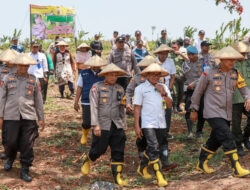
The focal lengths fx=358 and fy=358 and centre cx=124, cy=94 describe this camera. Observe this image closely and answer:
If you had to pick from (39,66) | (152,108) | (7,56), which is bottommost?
(152,108)

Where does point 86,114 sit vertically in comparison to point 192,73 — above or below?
below

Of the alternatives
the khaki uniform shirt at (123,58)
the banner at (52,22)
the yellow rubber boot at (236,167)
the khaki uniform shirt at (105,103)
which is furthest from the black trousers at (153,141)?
the banner at (52,22)

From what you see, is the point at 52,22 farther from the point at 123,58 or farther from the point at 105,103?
the point at 105,103

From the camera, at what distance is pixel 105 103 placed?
565cm

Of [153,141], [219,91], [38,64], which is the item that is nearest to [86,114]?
[153,141]

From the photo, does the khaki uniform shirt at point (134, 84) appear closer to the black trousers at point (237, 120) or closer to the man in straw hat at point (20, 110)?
the man in straw hat at point (20, 110)

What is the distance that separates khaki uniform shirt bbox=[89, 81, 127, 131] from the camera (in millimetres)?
5605

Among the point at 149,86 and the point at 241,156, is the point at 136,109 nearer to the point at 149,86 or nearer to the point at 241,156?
the point at 149,86

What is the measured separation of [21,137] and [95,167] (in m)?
1.67

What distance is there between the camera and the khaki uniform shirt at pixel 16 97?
5.66 meters

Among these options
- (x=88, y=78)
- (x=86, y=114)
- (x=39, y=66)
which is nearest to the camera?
(x=88, y=78)

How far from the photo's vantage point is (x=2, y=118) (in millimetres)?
5742

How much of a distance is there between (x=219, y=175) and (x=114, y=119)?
1.85m

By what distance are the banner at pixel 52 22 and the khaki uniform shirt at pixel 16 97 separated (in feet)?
36.3
